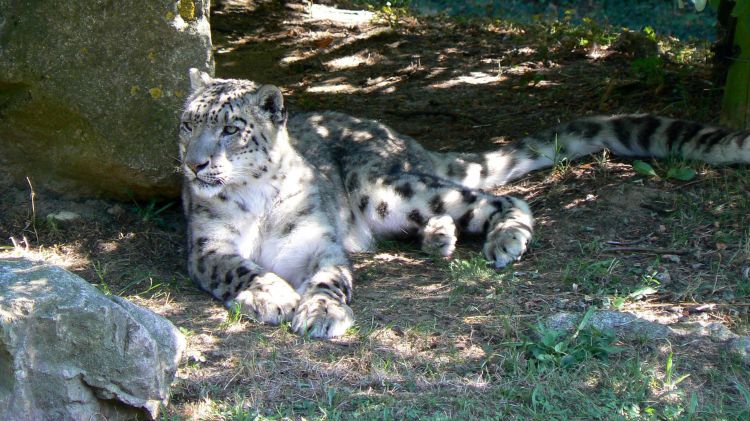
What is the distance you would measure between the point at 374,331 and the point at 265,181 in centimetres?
126

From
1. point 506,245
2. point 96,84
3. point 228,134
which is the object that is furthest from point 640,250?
point 96,84

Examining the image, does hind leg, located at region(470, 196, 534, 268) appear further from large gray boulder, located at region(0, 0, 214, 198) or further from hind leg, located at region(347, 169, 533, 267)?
large gray boulder, located at region(0, 0, 214, 198)

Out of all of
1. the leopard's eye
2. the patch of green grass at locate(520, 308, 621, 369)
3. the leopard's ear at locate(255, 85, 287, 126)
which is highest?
the leopard's ear at locate(255, 85, 287, 126)

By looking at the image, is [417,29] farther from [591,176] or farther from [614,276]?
[614,276]

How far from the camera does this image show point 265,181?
199 inches

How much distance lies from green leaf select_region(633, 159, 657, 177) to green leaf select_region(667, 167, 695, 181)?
0.10m

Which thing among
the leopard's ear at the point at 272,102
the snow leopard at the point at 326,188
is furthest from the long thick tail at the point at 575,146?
the leopard's ear at the point at 272,102

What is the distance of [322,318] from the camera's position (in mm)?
4211

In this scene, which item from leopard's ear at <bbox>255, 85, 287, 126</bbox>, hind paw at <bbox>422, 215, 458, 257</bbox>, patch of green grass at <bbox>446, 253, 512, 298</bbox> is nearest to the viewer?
patch of green grass at <bbox>446, 253, 512, 298</bbox>

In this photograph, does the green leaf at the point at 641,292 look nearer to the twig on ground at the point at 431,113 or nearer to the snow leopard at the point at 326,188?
the snow leopard at the point at 326,188

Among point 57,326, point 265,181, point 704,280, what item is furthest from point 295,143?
point 57,326

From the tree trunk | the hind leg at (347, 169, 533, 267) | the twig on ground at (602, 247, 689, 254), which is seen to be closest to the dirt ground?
the twig on ground at (602, 247, 689, 254)

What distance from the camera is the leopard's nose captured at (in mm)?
4711

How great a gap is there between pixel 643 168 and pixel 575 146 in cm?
59
